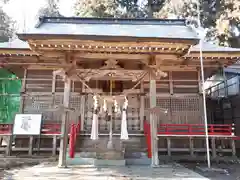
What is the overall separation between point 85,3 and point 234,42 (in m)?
11.9

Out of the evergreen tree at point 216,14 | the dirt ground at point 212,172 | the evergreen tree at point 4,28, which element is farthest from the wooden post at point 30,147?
the evergreen tree at point 4,28

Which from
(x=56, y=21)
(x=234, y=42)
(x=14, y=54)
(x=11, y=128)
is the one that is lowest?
(x=11, y=128)

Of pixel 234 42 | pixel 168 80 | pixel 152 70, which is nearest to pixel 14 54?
pixel 152 70

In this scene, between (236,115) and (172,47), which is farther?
(236,115)

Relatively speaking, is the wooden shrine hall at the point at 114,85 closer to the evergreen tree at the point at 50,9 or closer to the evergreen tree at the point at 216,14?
the evergreen tree at the point at 216,14

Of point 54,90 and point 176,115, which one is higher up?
point 54,90

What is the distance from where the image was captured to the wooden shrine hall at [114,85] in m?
6.05

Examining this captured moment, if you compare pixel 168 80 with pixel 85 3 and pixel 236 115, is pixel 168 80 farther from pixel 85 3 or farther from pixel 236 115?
pixel 85 3

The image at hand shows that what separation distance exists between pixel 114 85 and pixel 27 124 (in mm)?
4154

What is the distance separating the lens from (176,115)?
1044 centimetres

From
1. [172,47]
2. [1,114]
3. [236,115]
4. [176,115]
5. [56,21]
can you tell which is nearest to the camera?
[172,47]

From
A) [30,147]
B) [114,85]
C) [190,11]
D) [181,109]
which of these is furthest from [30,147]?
[190,11]

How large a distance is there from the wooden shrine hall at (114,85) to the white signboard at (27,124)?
0.86 feet

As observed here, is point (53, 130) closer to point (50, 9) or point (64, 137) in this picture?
point (64, 137)
